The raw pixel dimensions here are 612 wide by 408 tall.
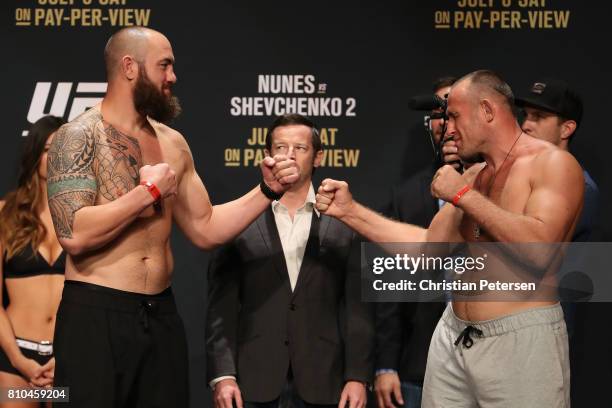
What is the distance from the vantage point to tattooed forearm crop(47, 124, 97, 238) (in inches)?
114

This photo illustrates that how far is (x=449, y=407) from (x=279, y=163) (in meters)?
1.07

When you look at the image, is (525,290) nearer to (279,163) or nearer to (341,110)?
(279,163)

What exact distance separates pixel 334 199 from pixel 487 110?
0.69 m

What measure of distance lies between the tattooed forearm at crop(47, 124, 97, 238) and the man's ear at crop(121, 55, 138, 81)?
0.96 feet

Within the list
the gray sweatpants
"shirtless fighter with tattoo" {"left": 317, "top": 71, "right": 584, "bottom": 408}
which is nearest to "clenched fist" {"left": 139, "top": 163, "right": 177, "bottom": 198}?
"shirtless fighter with tattoo" {"left": 317, "top": 71, "right": 584, "bottom": 408}

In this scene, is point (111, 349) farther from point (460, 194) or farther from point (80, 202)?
point (460, 194)

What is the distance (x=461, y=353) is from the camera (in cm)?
303

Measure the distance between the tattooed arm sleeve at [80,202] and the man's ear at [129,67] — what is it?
30cm

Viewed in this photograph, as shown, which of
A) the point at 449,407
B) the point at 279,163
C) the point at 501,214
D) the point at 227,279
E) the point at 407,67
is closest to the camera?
the point at 501,214

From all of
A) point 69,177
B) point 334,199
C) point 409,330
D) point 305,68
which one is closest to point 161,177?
point 69,177

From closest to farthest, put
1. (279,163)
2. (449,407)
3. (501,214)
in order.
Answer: (501,214) → (449,407) → (279,163)

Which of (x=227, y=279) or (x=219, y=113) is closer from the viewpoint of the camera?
(x=227, y=279)

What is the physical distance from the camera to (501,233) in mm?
2848

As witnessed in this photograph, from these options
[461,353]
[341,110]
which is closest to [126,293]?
[461,353]
